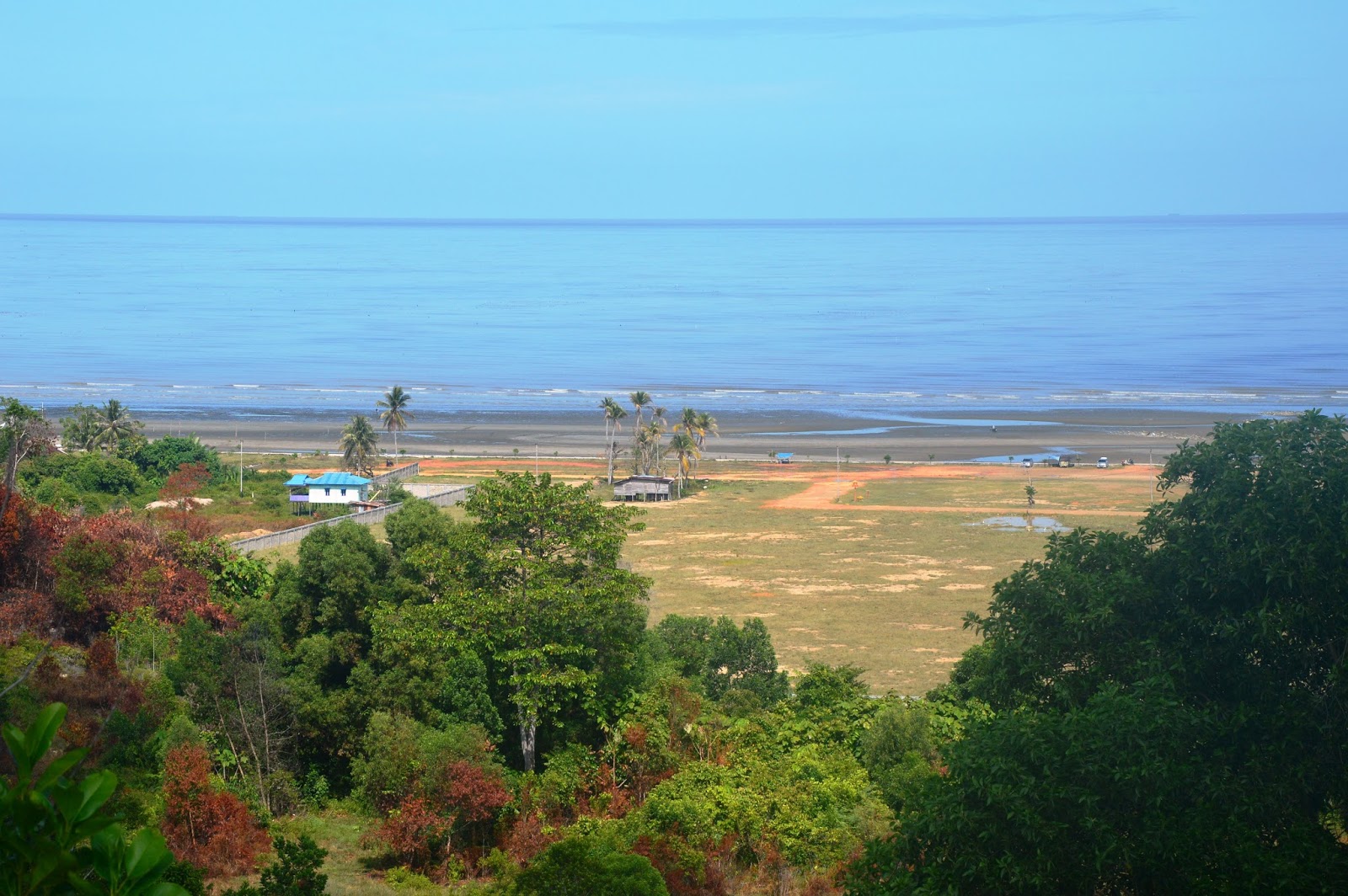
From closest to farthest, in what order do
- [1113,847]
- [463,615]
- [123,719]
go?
[1113,847]
[123,719]
[463,615]

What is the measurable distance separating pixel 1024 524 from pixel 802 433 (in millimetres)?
32230

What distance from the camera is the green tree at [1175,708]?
543 inches

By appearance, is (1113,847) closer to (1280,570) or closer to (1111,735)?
(1111,735)

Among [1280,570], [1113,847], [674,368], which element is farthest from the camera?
[674,368]

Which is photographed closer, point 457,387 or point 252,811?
point 252,811

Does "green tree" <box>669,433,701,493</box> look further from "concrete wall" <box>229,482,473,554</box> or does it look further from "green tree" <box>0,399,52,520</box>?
"green tree" <box>0,399,52,520</box>

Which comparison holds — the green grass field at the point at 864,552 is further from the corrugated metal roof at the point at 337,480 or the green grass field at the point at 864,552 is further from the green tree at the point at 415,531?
Result: the green tree at the point at 415,531

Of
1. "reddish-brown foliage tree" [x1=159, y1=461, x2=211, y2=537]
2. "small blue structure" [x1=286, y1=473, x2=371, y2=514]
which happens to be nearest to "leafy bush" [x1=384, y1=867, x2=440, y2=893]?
"reddish-brown foliage tree" [x1=159, y1=461, x2=211, y2=537]

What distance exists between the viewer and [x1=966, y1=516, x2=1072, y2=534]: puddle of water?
179 ft

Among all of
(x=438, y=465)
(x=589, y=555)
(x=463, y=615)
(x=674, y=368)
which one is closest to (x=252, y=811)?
(x=463, y=615)

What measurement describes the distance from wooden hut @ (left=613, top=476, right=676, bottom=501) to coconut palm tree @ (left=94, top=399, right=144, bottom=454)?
79.5ft

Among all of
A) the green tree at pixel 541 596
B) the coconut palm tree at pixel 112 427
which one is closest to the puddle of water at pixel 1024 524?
the green tree at pixel 541 596

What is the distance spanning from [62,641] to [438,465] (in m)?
46.1

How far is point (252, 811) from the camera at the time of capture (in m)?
21.3
